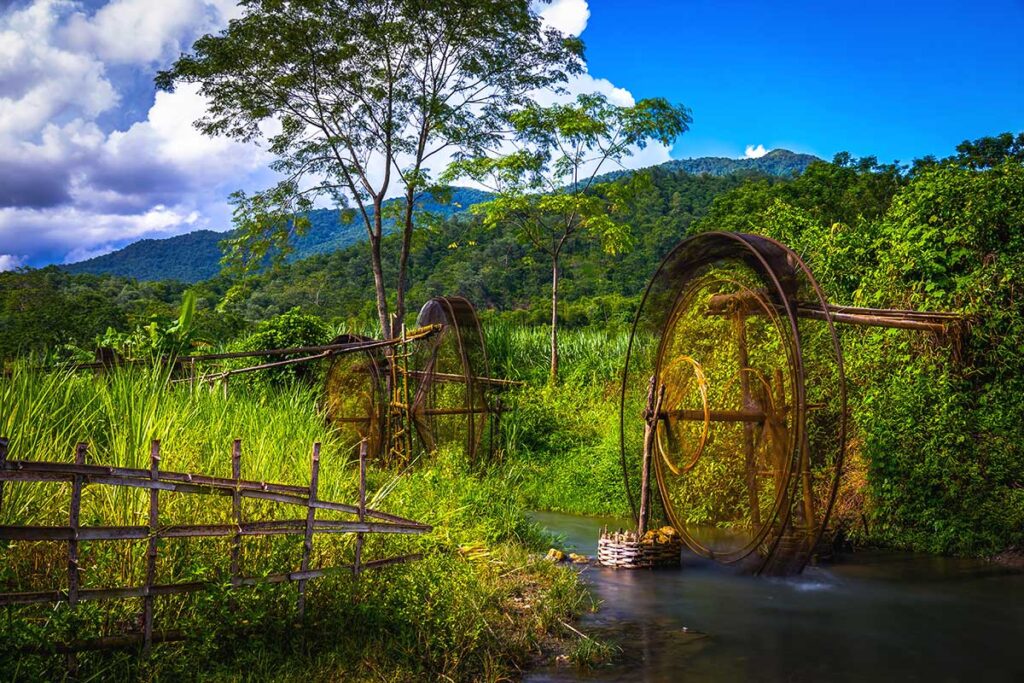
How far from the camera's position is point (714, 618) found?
7188 millimetres

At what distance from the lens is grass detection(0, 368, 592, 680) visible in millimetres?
4676

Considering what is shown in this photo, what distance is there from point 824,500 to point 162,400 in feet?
23.5

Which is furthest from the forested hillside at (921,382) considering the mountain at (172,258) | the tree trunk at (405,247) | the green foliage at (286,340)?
the mountain at (172,258)

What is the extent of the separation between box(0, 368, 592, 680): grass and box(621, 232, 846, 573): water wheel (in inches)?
84.7

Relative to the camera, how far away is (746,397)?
907 centimetres

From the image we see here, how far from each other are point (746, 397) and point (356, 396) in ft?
23.9

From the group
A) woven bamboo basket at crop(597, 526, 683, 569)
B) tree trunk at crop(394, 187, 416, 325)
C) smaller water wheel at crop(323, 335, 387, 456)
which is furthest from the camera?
tree trunk at crop(394, 187, 416, 325)

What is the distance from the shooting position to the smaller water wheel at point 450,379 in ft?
38.7

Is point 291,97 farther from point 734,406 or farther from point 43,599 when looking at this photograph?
point 43,599

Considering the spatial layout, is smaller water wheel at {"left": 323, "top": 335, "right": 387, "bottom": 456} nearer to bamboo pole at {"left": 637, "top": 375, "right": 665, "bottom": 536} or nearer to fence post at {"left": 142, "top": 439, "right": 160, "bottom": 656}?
bamboo pole at {"left": 637, "top": 375, "right": 665, "bottom": 536}

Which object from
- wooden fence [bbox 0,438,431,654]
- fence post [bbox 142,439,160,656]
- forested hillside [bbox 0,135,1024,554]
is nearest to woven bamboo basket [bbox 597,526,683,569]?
forested hillside [bbox 0,135,1024,554]

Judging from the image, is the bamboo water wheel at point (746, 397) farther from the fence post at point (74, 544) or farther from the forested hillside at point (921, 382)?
the fence post at point (74, 544)

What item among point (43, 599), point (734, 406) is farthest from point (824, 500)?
point (43, 599)

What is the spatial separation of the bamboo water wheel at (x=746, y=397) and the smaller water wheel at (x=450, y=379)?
7.25 ft
